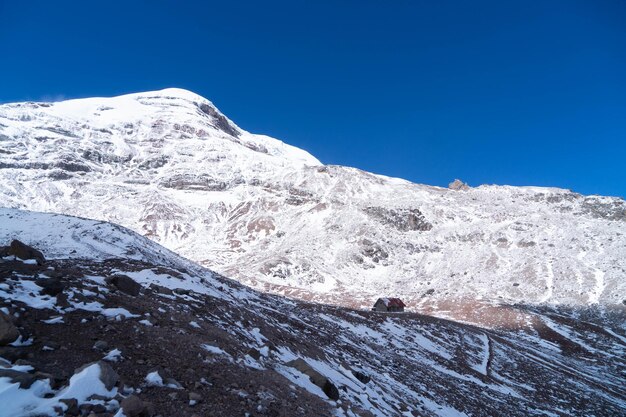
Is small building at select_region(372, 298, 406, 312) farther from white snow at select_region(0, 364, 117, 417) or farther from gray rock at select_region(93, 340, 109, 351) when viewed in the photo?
white snow at select_region(0, 364, 117, 417)

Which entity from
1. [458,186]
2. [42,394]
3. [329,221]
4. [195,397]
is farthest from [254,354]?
[458,186]

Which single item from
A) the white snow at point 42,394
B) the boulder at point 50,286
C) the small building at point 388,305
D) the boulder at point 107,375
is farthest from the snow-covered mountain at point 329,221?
the white snow at point 42,394

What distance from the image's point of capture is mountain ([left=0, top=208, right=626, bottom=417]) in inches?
321

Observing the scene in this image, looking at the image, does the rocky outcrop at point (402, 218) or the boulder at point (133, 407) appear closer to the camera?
the boulder at point (133, 407)

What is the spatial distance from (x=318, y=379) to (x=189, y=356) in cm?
545

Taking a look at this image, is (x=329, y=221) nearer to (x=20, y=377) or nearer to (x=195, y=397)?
(x=195, y=397)

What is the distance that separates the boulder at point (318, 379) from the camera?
1385 centimetres

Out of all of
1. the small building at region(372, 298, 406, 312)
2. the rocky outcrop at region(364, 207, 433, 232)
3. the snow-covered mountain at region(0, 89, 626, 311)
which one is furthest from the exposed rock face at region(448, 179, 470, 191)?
the small building at region(372, 298, 406, 312)

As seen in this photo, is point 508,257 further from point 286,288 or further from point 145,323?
point 145,323

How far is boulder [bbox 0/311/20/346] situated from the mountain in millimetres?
25

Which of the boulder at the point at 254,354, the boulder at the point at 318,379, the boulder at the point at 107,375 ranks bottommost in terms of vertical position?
the boulder at the point at 318,379

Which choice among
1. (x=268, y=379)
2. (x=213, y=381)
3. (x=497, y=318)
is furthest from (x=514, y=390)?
(x=497, y=318)

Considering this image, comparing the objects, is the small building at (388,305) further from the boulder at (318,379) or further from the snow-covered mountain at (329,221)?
the boulder at (318,379)

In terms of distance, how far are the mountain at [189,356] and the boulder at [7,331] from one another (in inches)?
1.0
